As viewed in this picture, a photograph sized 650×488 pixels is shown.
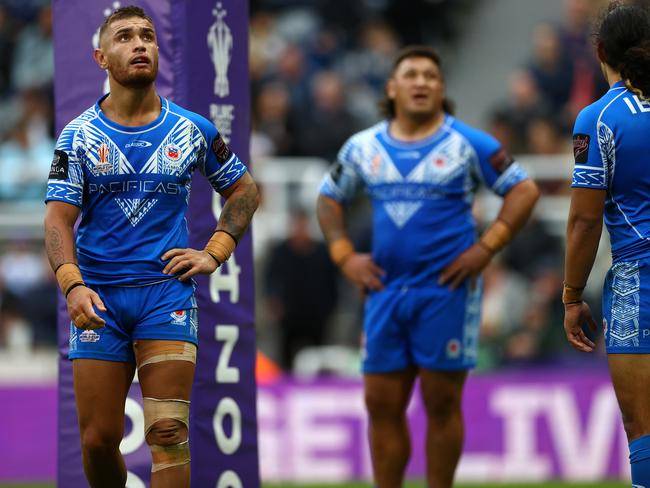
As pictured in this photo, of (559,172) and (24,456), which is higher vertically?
(559,172)

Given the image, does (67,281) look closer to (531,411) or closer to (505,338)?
(531,411)

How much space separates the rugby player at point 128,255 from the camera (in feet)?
20.3

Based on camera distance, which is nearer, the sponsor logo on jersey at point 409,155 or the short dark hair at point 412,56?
the sponsor logo on jersey at point 409,155

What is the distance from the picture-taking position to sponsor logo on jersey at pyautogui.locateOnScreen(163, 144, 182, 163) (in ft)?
20.8

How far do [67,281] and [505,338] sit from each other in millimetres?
7791

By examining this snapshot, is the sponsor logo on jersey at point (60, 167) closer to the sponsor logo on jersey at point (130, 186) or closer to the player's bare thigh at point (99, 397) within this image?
the sponsor logo on jersey at point (130, 186)

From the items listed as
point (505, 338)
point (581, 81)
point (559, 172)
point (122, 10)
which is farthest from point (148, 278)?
point (581, 81)

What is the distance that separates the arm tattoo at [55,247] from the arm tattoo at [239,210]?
0.81 metres

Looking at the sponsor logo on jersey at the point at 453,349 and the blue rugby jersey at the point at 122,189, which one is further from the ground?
the blue rugby jersey at the point at 122,189

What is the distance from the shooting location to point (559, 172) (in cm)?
1405

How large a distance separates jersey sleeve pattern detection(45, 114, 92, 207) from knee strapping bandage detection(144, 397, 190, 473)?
986mm

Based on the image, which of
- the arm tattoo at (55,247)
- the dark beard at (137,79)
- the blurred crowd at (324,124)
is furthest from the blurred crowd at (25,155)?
the arm tattoo at (55,247)

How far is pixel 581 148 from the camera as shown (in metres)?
5.99

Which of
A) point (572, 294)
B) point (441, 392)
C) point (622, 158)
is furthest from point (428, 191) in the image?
point (622, 158)
